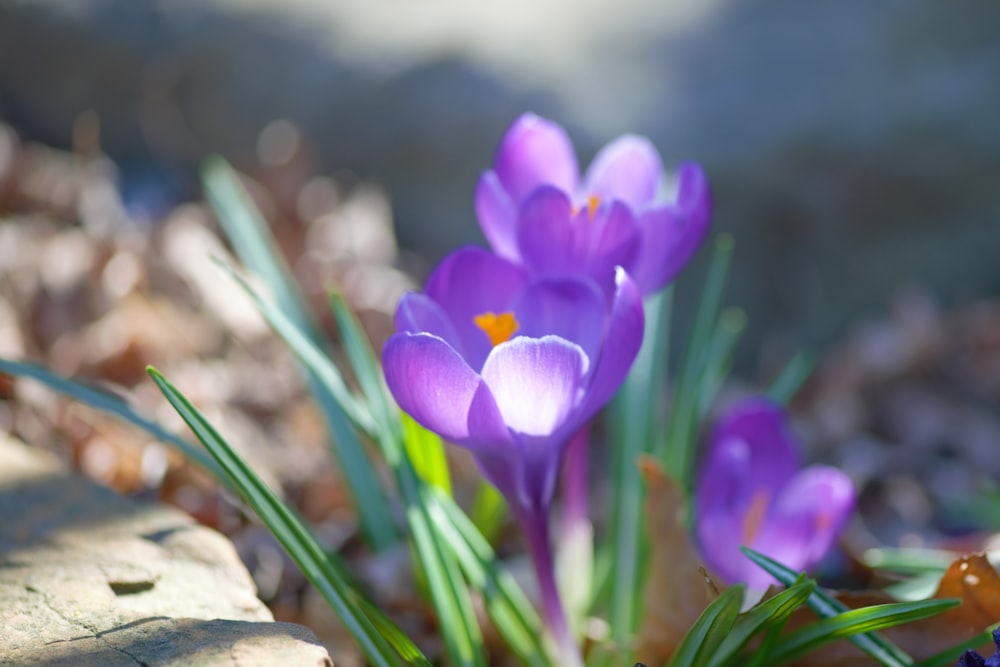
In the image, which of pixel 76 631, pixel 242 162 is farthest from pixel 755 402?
pixel 242 162

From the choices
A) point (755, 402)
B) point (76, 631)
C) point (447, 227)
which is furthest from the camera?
point (447, 227)

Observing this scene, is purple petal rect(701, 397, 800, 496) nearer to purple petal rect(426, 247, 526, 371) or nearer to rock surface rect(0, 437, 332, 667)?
purple petal rect(426, 247, 526, 371)

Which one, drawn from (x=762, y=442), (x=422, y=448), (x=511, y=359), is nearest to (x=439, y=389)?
(x=511, y=359)

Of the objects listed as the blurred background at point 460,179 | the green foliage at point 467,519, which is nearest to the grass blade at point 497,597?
the green foliage at point 467,519

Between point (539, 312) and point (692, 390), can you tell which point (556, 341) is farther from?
point (692, 390)


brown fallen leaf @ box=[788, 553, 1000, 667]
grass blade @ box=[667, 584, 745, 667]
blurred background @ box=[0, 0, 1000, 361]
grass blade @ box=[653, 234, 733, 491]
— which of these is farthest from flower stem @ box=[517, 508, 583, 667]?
blurred background @ box=[0, 0, 1000, 361]

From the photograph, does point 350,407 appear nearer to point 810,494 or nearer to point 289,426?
point 810,494
